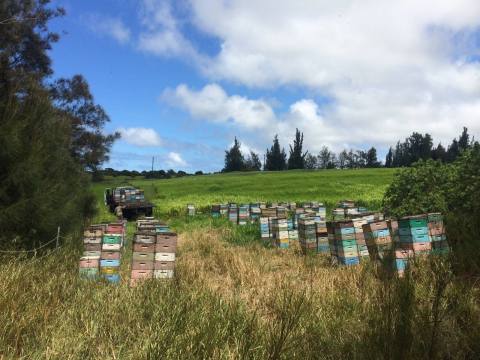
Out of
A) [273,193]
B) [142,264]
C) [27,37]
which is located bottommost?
[142,264]

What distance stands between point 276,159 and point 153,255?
12090cm

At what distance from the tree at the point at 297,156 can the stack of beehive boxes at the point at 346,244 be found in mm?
116750

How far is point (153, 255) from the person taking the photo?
8.49 m

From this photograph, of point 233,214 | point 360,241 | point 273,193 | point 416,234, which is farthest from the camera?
point 273,193

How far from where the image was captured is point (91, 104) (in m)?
46.5

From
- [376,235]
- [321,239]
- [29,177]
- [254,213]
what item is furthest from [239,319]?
[254,213]

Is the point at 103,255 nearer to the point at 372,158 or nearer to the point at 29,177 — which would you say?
the point at 29,177

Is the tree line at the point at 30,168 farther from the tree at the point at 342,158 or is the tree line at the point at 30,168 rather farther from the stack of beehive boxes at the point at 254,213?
the tree at the point at 342,158

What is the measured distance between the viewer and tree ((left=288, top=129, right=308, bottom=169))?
4995 inches

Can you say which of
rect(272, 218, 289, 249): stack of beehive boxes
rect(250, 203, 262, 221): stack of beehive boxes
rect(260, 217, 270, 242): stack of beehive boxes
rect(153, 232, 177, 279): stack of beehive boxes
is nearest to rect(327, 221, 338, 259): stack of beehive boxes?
rect(272, 218, 289, 249): stack of beehive boxes

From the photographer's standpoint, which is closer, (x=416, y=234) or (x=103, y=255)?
(x=416, y=234)

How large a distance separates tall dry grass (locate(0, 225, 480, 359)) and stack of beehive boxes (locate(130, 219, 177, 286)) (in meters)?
1.37

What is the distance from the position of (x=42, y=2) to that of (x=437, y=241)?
106 feet

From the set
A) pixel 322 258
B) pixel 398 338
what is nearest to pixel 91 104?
pixel 322 258
